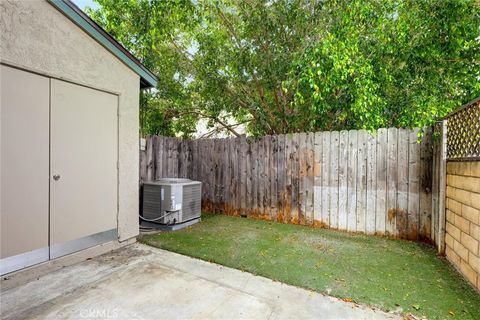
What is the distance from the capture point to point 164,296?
220cm

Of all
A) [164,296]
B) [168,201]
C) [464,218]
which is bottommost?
[164,296]

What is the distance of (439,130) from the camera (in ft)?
10.8

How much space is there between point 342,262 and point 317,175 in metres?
1.69

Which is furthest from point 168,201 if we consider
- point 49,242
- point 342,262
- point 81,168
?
point 342,262

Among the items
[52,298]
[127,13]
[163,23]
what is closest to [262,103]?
[163,23]

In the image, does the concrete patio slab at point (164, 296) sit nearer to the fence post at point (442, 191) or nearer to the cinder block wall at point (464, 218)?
the cinder block wall at point (464, 218)

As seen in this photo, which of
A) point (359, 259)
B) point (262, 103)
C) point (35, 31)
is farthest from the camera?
point (262, 103)

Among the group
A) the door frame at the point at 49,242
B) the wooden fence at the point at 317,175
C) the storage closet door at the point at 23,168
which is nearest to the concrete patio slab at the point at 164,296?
the door frame at the point at 49,242

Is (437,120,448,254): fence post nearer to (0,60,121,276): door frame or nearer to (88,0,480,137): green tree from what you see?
(88,0,480,137): green tree

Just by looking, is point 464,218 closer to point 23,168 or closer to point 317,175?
point 317,175

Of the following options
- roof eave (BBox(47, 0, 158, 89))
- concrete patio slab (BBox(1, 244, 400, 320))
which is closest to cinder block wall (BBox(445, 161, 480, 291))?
concrete patio slab (BBox(1, 244, 400, 320))

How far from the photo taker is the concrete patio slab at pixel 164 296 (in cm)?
194

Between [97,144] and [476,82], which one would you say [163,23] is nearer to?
[97,144]

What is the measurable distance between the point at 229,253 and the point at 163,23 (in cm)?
429
